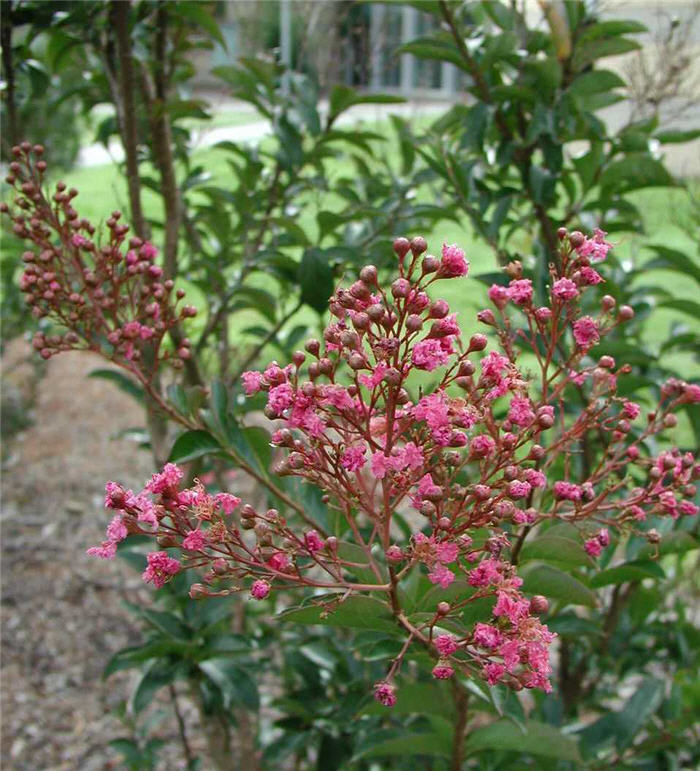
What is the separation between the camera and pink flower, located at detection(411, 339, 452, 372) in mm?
678

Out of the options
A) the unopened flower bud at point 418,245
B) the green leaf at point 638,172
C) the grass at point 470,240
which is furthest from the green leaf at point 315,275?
the grass at point 470,240

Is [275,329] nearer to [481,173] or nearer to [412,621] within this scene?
[481,173]

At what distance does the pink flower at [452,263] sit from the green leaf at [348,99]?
1029mm

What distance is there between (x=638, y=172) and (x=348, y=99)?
559 mm

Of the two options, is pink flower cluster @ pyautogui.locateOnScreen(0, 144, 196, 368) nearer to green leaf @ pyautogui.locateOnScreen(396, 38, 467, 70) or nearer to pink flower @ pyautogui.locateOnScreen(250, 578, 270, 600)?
pink flower @ pyautogui.locateOnScreen(250, 578, 270, 600)

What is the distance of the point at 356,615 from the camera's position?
0.83 m

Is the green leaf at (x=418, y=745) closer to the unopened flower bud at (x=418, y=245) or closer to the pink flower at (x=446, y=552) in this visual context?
the pink flower at (x=446, y=552)

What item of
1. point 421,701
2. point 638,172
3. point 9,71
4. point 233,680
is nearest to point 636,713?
point 421,701

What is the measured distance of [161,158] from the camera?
1753 millimetres

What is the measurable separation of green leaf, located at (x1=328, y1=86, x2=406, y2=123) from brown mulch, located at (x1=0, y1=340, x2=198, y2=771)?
1.76 meters

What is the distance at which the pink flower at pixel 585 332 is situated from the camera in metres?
0.83

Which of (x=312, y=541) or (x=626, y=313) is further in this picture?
(x=626, y=313)

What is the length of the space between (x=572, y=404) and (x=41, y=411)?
411 cm

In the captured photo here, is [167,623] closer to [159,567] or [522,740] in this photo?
[522,740]
